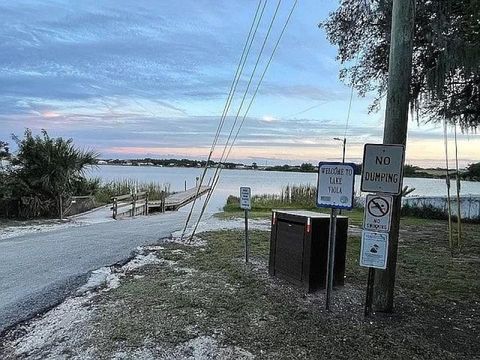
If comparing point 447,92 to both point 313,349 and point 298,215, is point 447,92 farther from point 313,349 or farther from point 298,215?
point 313,349

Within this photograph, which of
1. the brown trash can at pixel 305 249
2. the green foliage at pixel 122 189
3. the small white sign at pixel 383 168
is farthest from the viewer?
the green foliage at pixel 122 189

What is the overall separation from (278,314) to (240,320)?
1.37 ft

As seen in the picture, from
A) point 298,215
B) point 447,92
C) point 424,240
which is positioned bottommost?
point 424,240

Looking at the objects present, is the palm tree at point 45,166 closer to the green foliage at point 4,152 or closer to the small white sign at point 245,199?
the green foliage at point 4,152

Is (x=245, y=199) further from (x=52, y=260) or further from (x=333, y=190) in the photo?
(x=52, y=260)

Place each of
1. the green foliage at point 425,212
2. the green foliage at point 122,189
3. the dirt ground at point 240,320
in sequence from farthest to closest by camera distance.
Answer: the green foliage at point 122,189 < the green foliage at point 425,212 < the dirt ground at point 240,320

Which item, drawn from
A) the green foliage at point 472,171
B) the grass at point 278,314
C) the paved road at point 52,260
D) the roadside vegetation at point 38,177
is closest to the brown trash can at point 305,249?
the grass at point 278,314

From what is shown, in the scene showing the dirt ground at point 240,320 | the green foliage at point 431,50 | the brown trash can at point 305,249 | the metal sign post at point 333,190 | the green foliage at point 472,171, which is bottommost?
the dirt ground at point 240,320

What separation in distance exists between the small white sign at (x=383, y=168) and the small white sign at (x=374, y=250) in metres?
0.45

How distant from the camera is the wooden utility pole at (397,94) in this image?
4379mm

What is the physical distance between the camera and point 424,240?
34.3ft

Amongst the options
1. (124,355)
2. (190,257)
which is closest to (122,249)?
(190,257)

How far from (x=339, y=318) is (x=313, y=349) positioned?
0.85 meters

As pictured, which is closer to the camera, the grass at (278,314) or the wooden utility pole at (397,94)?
the grass at (278,314)
